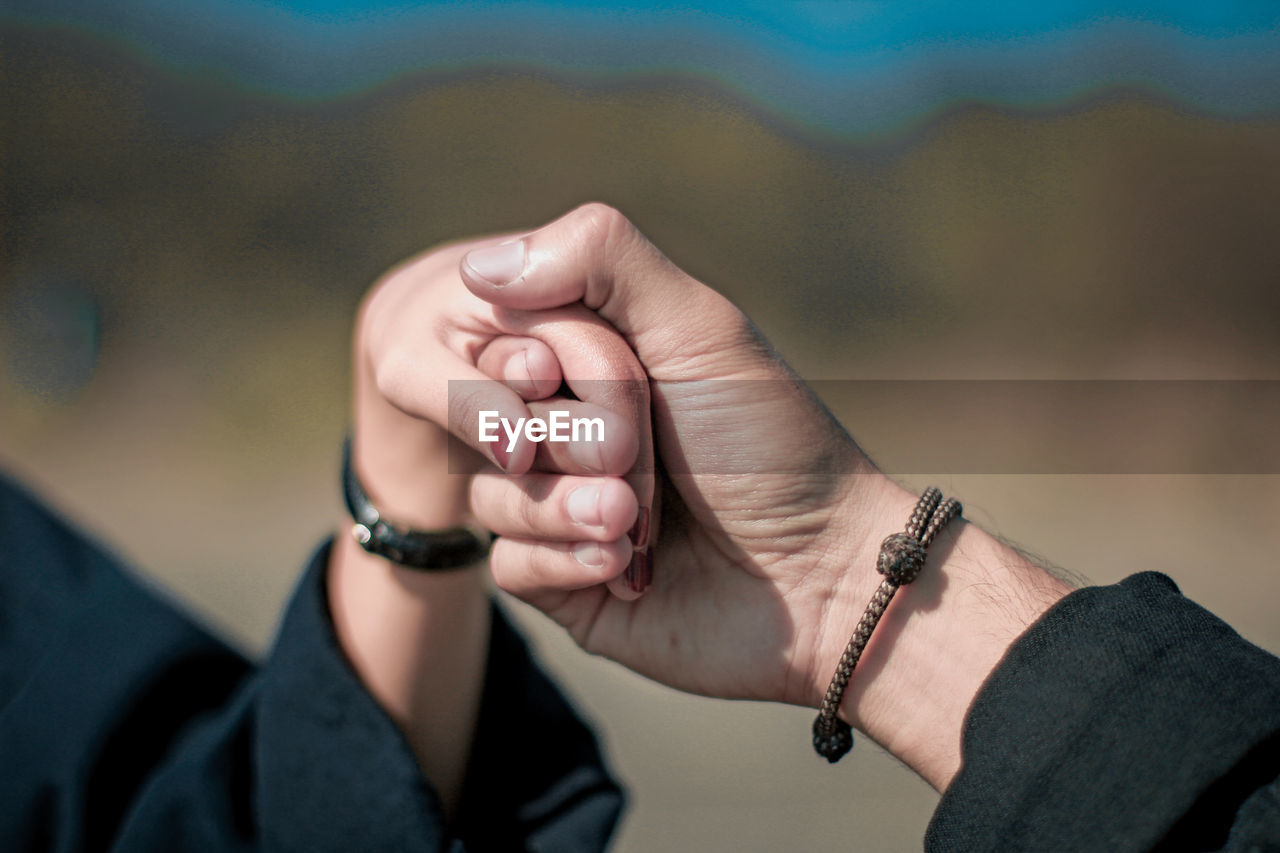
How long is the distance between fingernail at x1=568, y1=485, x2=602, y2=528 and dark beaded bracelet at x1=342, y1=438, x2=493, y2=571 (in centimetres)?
34

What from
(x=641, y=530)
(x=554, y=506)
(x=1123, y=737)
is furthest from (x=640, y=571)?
(x=1123, y=737)

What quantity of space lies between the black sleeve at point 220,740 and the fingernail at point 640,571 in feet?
1.53

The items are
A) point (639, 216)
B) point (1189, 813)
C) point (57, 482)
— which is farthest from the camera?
point (639, 216)

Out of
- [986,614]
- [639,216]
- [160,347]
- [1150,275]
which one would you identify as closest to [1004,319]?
[1150,275]

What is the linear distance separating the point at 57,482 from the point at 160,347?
1646 mm

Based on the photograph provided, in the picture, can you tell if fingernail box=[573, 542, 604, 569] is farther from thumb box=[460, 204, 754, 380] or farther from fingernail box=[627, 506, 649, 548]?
thumb box=[460, 204, 754, 380]

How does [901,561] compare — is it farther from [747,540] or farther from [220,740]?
[220,740]

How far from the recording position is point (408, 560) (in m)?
1.41

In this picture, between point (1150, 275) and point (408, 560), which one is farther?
point (1150, 275)

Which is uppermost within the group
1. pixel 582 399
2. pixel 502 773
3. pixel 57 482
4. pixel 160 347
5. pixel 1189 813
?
pixel 582 399

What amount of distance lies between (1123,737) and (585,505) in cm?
66

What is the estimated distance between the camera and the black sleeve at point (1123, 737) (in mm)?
849

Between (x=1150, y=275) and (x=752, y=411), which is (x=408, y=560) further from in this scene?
(x=1150, y=275)

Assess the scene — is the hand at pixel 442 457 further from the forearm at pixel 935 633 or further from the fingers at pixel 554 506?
the forearm at pixel 935 633
